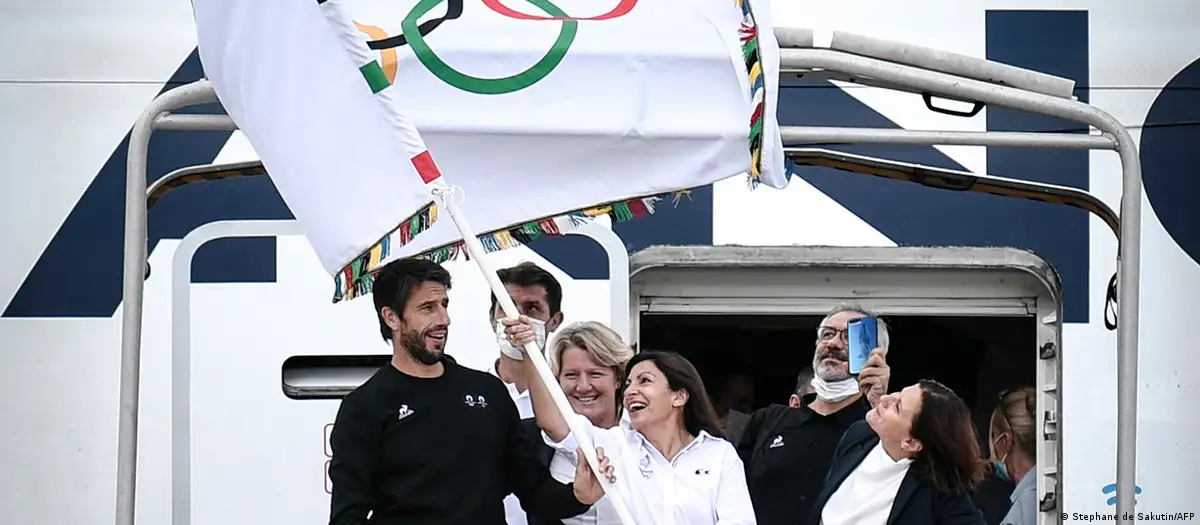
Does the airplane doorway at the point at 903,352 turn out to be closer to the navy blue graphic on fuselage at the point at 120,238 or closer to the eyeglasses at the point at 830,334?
the eyeglasses at the point at 830,334

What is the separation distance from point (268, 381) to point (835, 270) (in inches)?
60.8

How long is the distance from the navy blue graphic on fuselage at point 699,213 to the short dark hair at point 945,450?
1.06m

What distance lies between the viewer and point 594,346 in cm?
399

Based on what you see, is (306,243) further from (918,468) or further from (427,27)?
(918,468)

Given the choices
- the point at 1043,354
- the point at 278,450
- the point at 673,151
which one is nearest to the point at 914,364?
the point at 1043,354

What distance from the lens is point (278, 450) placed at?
4.41 m

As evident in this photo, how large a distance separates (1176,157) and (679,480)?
1.76 metres

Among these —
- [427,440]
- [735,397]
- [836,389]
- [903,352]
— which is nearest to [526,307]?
[836,389]

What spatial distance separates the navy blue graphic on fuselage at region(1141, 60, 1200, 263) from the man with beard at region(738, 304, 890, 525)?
87 centimetres

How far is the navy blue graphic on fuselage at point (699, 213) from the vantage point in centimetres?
441

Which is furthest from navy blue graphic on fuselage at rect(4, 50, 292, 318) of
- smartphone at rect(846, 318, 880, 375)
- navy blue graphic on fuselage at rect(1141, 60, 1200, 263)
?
navy blue graphic on fuselage at rect(1141, 60, 1200, 263)

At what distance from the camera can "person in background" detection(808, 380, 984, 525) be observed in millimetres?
3549

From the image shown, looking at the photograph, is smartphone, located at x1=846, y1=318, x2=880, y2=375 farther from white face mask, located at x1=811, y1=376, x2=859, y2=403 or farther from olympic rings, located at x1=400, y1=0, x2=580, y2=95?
olympic rings, located at x1=400, y1=0, x2=580, y2=95

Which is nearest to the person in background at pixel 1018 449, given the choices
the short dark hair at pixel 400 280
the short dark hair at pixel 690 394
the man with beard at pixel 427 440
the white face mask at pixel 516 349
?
the short dark hair at pixel 690 394
